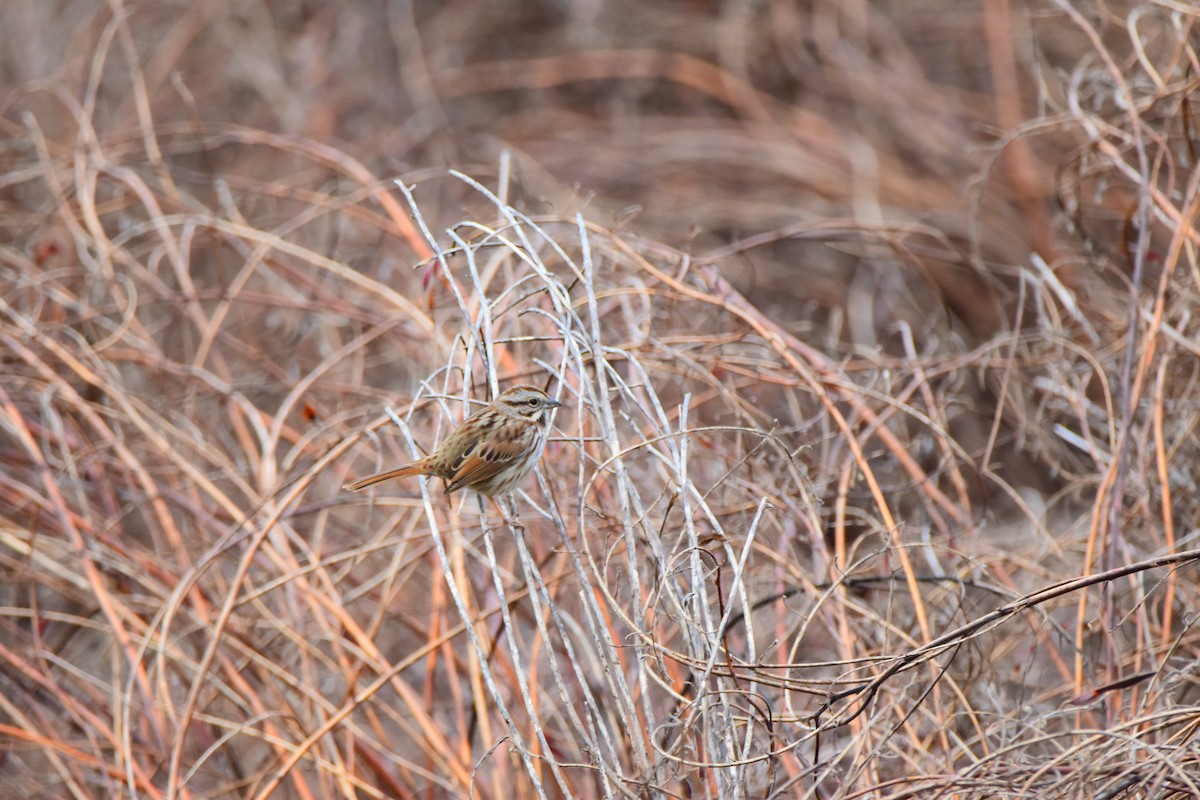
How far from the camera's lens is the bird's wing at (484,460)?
320cm

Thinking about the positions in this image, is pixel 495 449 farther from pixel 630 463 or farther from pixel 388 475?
pixel 630 463

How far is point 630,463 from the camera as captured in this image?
365 cm

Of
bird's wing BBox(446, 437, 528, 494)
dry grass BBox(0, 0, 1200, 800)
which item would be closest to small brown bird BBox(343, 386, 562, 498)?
bird's wing BBox(446, 437, 528, 494)

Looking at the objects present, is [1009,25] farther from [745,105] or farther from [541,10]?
[541,10]

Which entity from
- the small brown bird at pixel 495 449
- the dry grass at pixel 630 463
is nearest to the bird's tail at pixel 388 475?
the small brown bird at pixel 495 449

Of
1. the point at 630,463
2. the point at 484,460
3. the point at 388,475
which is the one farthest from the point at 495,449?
the point at 630,463

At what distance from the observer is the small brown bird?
3.11 meters

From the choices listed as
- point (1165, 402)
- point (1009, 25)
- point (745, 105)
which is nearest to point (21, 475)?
point (1165, 402)

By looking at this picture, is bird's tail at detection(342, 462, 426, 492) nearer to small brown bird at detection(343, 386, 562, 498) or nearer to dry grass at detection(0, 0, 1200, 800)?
small brown bird at detection(343, 386, 562, 498)

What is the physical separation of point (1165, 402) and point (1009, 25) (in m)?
4.99

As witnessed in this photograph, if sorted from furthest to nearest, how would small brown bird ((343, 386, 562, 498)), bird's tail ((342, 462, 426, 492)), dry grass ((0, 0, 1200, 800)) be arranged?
bird's tail ((342, 462, 426, 492)) → small brown bird ((343, 386, 562, 498)) → dry grass ((0, 0, 1200, 800))

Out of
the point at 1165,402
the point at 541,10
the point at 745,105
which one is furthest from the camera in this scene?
the point at 541,10

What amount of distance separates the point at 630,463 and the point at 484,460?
55cm

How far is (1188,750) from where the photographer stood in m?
2.13
